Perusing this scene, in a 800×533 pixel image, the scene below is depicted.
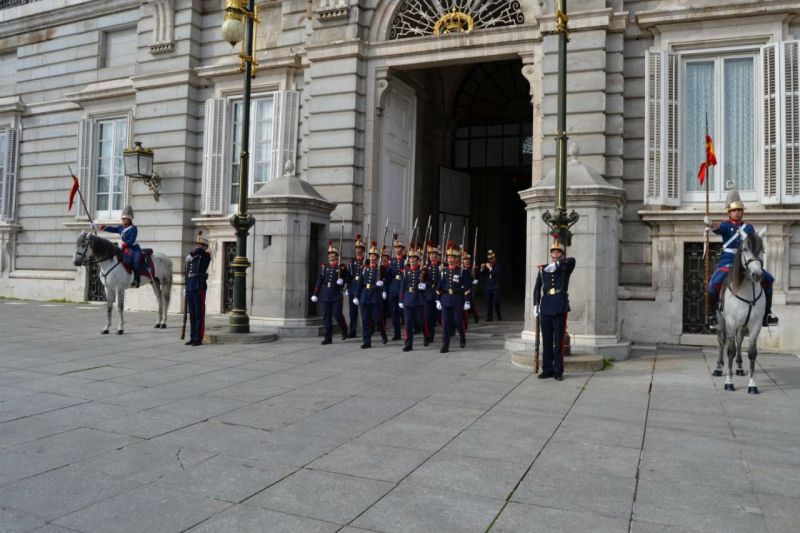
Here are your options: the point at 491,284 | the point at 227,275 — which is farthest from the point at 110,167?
the point at 491,284

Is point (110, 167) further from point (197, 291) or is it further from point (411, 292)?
point (411, 292)

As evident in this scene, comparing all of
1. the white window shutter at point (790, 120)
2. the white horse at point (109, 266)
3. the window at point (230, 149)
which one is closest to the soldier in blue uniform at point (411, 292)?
the white horse at point (109, 266)

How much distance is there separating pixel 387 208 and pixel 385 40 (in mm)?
3842

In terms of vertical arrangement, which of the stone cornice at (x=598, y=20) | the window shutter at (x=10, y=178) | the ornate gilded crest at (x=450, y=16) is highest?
the ornate gilded crest at (x=450, y=16)

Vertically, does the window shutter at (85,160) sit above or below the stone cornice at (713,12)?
below

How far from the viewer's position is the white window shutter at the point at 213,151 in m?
16.7

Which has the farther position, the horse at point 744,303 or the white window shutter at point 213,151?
the white window shutter at point 213,151

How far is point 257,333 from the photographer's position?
11828 millimetres

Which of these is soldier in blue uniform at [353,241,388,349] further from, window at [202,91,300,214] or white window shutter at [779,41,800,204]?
white window shutter at [779,41,800,204]

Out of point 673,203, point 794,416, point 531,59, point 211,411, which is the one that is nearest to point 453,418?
point 211,411

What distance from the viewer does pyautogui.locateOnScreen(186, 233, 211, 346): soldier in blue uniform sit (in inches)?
438

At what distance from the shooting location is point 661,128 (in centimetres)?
1245

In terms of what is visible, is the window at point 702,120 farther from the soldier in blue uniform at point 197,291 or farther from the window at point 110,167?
the window at point 110,167

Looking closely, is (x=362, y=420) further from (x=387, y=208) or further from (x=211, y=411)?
(x=387, y=208)
